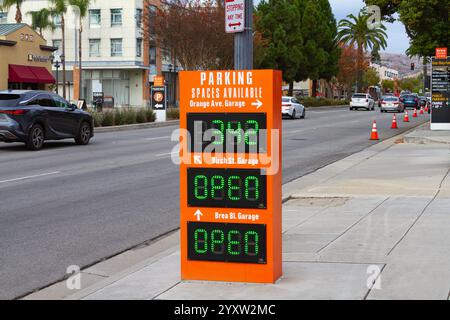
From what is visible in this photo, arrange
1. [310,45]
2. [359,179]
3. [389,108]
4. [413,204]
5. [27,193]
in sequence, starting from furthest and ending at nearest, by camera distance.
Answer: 1. [310,45]
2. [389,108]
3. [359,179]
4. [27,193]
5. [413,204]

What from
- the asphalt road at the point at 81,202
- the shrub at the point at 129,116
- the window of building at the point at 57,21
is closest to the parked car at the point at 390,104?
the shrub at the point at 129,116

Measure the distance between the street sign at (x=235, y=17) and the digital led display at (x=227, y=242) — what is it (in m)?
2.42

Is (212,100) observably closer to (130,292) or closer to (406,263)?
(130,292)

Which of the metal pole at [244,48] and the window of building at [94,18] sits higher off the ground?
the window of building at [94,18]

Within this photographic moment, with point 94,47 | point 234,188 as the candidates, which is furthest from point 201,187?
point 94,47

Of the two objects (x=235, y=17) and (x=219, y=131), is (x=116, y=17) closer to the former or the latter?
(x=235, y=17)

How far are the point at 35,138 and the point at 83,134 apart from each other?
7.61ft

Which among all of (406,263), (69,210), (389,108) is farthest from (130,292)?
(389,108)

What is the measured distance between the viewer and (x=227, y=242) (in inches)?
242

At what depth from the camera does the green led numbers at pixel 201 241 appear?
245 inches

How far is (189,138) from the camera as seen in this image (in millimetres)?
6160

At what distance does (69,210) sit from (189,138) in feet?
16.2

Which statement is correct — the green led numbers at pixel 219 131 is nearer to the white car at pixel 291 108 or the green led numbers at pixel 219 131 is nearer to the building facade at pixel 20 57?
the white car at pixel 291 108

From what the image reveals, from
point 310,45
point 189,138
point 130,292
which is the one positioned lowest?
point 130,292
